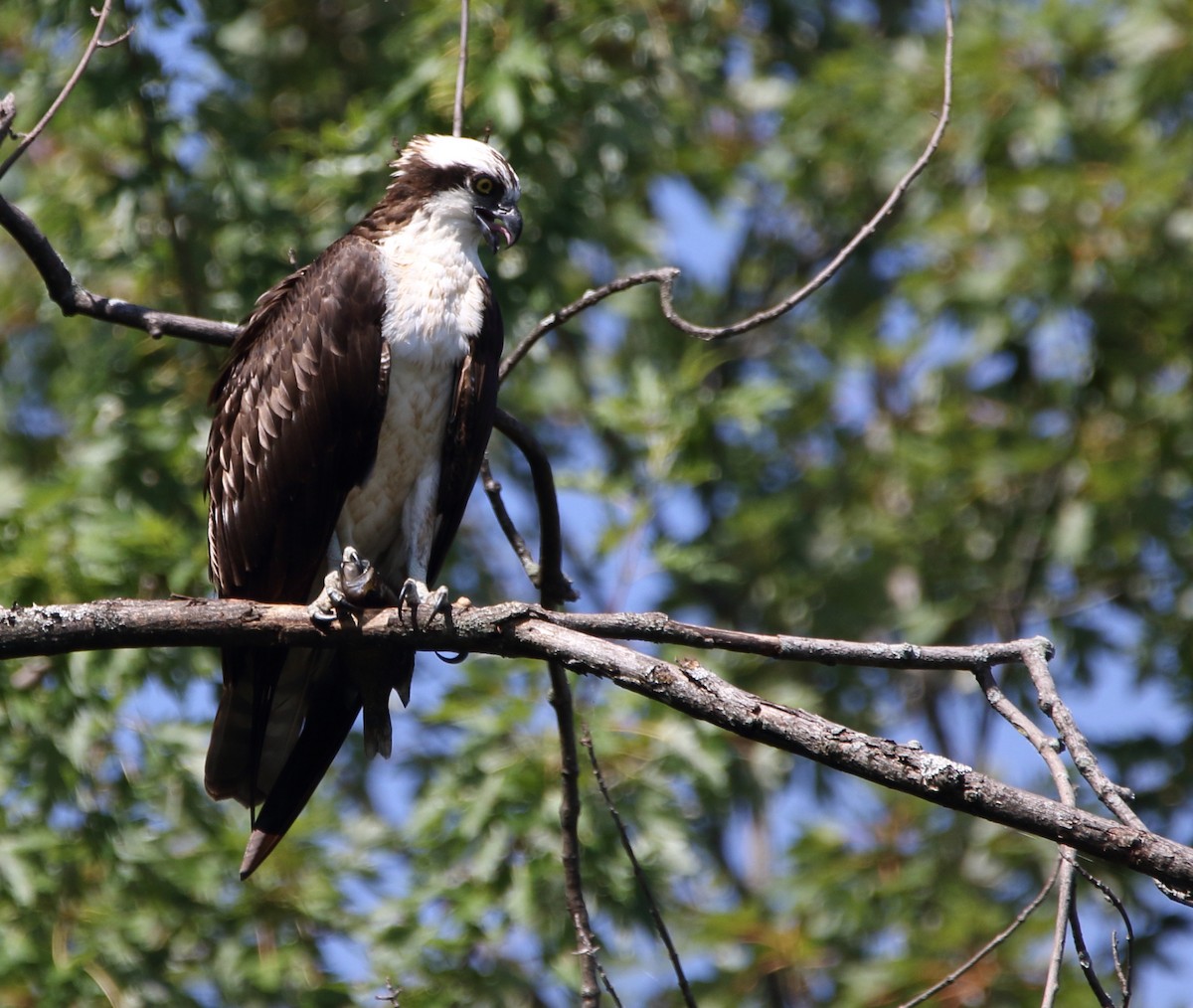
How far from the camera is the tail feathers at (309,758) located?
14.0ft

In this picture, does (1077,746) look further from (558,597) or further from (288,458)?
(288,458)

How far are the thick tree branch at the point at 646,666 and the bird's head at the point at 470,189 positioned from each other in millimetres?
1473

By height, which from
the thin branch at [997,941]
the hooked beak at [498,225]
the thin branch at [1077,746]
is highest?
the hooked beak at [498,225]

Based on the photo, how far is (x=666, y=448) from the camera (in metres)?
6.81

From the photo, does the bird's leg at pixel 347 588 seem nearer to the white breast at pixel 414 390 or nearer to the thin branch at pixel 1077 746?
the white breast at pixel 414 390

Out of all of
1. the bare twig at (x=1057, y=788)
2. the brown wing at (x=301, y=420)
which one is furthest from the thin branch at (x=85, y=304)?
the bare twig at (x=1057, y=788)

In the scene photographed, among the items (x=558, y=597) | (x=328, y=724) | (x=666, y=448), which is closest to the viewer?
(x=558, y=597)

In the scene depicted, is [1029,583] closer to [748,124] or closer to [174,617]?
[748,124]

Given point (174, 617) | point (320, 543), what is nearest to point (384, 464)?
point (320, 543)

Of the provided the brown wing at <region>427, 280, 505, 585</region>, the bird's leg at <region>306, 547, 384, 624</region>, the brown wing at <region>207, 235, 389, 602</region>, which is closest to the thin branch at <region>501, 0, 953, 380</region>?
the brown wing at <region>427, 280, 505, 585</region>

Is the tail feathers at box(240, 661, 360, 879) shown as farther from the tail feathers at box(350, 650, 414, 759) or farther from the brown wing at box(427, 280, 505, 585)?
the brown wing at box(427, 280, 505, 585)

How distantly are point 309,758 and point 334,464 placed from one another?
34.2 inches

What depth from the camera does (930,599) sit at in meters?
8.91

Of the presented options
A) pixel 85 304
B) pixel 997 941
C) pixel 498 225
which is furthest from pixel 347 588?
pixel 997 941
